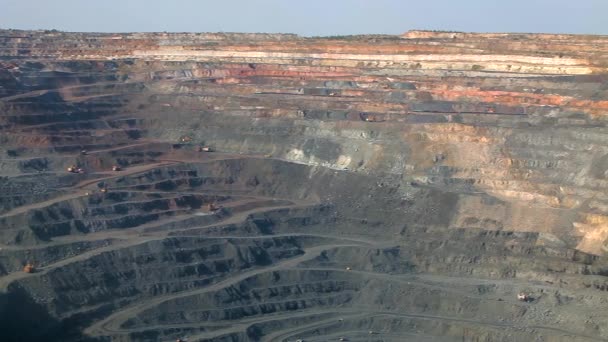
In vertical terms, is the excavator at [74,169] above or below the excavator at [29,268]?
above

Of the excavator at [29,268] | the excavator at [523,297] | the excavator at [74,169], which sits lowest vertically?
the excavator at [523,297]

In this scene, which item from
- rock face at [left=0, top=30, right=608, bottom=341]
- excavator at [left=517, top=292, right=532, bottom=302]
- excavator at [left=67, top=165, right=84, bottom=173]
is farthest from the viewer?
excavator at [left=67, top=165, right=84, bottom=173]

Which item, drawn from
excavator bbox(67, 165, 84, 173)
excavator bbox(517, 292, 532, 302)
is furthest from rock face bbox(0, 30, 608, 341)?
excavator bbox(67, 165, 84, 173)

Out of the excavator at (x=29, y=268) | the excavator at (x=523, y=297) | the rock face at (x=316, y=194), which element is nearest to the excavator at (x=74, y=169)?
the rock face at (x=316, y=194)

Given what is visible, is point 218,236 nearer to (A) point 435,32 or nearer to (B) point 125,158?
(B) point 125,158

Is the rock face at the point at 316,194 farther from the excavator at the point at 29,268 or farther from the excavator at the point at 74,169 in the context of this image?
the excavator at the point at 74,169

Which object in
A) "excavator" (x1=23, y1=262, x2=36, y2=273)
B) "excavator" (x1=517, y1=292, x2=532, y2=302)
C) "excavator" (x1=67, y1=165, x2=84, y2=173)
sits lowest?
"excavator" (x1=517, y1=292, x2=532, y2=302)

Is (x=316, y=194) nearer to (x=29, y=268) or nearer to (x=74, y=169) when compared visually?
(x=74, y=169)

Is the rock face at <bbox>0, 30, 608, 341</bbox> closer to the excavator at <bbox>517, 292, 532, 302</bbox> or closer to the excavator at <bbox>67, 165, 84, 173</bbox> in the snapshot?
the excavator at <bbox>517, 292, 532, 302</bbox>
